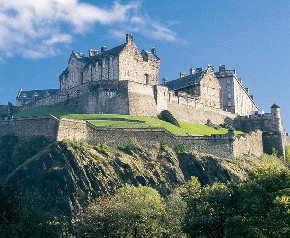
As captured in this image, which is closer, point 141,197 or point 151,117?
point 141,197

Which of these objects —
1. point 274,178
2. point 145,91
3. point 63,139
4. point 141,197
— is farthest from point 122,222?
point 145,91

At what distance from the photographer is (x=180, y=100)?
292 feet

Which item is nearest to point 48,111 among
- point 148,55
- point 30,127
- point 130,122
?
point 30,127

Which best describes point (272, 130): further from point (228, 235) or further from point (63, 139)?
point (228, 235)

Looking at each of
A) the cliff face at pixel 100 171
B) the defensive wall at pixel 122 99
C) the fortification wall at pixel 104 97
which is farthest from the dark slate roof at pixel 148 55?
the cliff face at pixel 100 171

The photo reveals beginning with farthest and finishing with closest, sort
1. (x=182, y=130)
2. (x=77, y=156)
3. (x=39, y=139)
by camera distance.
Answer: (x=182, y=130), (x=39, y=139), (x=77, y=156)

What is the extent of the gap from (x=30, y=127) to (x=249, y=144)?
31.1 metres

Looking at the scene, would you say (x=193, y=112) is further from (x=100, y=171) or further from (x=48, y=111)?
(x=100, y=171)

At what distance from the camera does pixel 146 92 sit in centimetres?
8150

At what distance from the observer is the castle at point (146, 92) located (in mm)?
79812

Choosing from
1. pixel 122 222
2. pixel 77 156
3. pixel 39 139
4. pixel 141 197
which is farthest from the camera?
pixel 39 139

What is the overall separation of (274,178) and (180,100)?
154 feet

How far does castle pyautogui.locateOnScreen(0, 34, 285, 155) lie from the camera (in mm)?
79812

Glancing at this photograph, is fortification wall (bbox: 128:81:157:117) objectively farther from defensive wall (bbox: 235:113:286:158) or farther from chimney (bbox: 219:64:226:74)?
chimney (bbox: 219:64:226:74)
